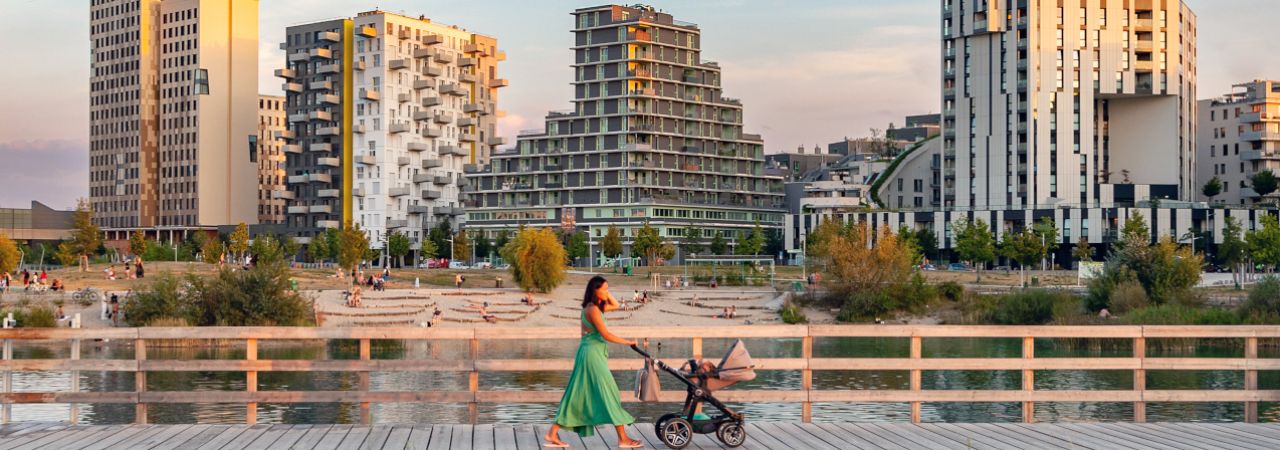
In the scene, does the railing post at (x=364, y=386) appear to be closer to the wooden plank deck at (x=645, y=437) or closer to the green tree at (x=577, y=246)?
the wooden plank deck at (x=645, y=437)

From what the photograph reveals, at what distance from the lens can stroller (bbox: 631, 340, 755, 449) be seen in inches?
617

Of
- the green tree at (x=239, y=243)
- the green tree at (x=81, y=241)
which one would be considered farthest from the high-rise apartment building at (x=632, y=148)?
the green tree at (x=81, y=241)

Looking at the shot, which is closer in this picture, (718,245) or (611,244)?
(611,244)

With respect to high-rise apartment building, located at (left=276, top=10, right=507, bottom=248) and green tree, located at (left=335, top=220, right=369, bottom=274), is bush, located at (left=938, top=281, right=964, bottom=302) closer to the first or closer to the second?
green tree, located at (left=335, top=220, right=369, bottom=274)

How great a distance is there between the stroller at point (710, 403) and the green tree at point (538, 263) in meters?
79.8

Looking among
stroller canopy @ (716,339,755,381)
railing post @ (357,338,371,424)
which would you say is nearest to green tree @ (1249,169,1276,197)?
stroller canopy @ (716,339,755,381)

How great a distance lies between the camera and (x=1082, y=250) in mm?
117250

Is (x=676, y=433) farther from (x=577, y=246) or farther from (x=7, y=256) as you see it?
(x=577, y=246)

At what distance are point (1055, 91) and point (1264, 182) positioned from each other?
1390 inches

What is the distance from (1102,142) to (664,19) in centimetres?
4805

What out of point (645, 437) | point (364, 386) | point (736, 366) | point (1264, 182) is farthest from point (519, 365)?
point (1264, 182)

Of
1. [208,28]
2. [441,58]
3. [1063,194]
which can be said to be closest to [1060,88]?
[1063,194]

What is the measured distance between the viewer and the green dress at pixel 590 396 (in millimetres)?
15523

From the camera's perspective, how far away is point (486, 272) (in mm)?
122750
